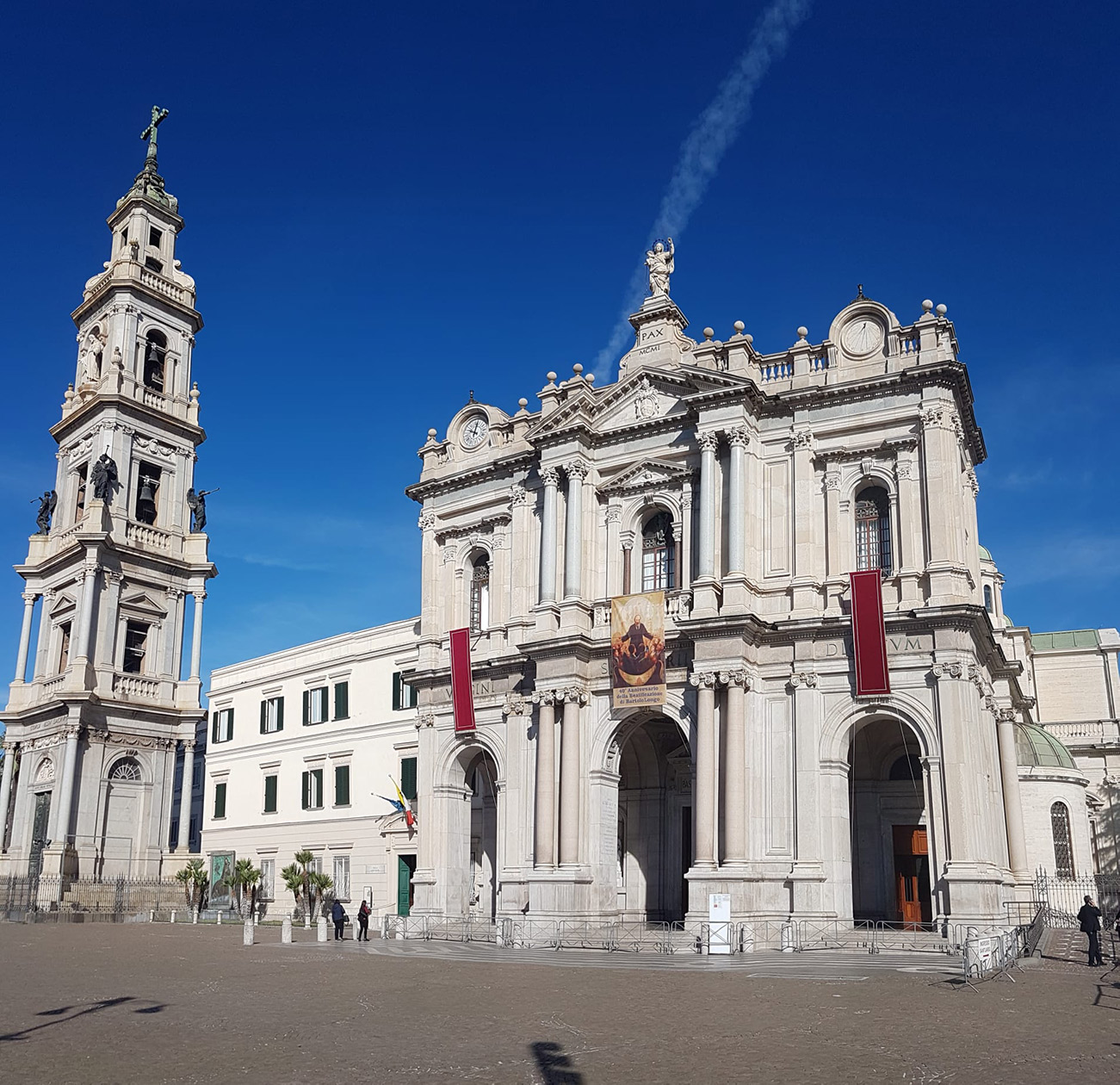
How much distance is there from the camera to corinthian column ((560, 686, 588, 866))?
116 feet

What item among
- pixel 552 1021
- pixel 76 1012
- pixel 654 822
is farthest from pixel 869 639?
pixel 76 1012

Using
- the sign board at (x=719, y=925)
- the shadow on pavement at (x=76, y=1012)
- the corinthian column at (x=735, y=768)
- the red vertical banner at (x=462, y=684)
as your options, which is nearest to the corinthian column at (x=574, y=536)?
the red vertical banner at (x=462, y=684)

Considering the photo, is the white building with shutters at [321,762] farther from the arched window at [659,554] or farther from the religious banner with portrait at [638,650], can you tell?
the religious banner with portrait at [638,650]

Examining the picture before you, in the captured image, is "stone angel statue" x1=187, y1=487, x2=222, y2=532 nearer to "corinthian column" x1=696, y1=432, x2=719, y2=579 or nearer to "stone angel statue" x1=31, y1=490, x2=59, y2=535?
"stone angel statue" x1=31, y1=490, x2=59, y2=535

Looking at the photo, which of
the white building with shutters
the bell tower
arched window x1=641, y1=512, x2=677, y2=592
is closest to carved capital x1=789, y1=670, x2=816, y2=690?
arched window x1=641, y1=512, x2=677, y2=592

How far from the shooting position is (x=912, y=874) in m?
35.7

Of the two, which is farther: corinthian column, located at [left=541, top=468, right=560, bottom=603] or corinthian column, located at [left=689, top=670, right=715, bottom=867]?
corinthian column, located at [left=541, top=468, right=560, bottom=603]

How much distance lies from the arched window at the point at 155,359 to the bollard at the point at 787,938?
38.5m

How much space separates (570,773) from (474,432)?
46.6 feet

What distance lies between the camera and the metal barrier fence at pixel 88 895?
45.2 metres

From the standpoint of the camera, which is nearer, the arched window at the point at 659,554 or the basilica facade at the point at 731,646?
the basilica facade at the point at 731,646

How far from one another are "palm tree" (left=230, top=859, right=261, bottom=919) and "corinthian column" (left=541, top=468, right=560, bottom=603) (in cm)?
2213

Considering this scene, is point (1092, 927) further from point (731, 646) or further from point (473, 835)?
point (473, 835)

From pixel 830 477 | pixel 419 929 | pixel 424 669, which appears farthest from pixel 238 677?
pixel 830 477
